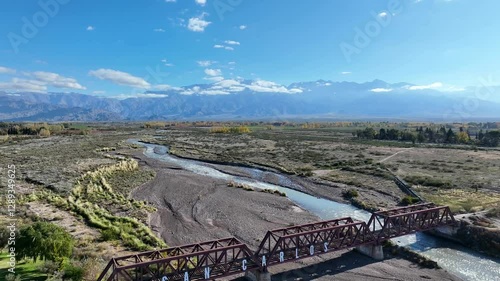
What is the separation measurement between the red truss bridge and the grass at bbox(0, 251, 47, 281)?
11.2ft

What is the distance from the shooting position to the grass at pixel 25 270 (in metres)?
18.1

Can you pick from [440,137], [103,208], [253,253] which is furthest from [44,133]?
[440,137]

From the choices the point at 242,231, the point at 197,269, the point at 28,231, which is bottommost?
the point at 242,231

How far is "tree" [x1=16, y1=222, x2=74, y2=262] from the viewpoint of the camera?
787 inches

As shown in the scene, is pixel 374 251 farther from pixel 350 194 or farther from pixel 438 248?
pixel 350 194

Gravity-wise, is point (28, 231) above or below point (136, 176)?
above

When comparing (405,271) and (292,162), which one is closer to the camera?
(405,271)

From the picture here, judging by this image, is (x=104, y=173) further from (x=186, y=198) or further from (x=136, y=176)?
(x=186, y=198)

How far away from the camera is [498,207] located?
34156 mm

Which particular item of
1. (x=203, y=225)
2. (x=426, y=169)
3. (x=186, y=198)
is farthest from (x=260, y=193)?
(x=426, y=169)

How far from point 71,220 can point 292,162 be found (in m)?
53.6

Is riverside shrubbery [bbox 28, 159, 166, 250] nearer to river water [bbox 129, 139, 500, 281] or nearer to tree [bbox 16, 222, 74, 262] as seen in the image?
tree [bbox 16, 222, 74, 262]

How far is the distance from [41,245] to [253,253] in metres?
14.3

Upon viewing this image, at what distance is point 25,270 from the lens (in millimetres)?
18953
